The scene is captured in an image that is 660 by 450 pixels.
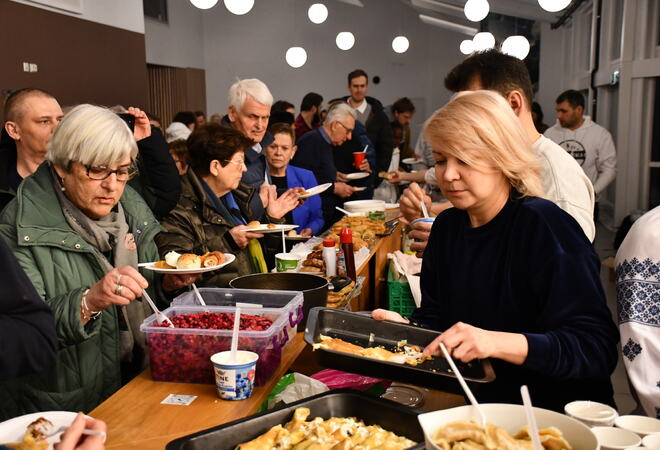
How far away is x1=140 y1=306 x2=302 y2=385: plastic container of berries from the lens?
6.35 feet

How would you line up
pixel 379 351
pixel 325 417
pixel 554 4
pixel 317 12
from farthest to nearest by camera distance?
pixel 317 12 → pixel 554 4 → pixel 379 351 → pixel 325 417

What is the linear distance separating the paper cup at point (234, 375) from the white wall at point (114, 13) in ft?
16.9

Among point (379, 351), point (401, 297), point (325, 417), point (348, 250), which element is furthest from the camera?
point (401, 297)

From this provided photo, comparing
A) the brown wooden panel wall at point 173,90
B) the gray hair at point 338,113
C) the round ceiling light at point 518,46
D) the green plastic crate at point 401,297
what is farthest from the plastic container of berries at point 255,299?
the brown wooden panel wall at point 173,90

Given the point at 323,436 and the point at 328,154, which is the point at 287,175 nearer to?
the point at 328,154

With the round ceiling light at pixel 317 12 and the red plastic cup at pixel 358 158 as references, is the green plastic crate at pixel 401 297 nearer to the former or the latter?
the red plastic cup at pixel 358 158

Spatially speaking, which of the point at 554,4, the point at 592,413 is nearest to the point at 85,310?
the point at 592,413

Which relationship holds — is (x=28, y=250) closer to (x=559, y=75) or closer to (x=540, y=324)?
(x=540, y=324)

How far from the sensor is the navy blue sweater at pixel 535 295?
1.73 metres

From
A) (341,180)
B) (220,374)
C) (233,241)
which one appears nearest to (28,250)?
(220,374)

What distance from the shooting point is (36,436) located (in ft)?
A: 4.38

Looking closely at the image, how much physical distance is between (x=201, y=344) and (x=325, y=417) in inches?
19.9

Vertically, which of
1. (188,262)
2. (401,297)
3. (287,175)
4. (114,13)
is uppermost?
(114,13)

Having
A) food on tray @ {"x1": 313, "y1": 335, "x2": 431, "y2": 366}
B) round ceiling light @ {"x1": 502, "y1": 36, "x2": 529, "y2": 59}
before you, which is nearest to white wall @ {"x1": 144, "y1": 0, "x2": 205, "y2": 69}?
round ceiling light @ {"x1": 502, "y1": 36, "x2": 529, "y2": 59}
